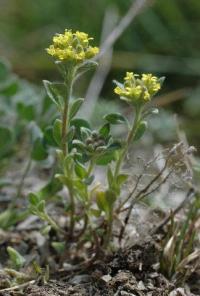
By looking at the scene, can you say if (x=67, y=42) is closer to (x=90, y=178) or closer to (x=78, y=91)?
(x=90, y=178)

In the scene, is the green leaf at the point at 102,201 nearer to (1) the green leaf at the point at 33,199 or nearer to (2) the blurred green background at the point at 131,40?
(1) the green leaf at the point at 33,199

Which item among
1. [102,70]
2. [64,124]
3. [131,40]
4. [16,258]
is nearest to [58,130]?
[64,124]

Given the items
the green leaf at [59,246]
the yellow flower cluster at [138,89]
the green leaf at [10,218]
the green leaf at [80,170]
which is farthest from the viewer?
the green leaf at [10,218]

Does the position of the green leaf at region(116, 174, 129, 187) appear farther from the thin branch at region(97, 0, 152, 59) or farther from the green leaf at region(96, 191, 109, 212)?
the thin branch at region(97, 0, 152, 59)

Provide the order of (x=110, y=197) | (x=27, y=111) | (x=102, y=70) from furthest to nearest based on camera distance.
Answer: (x=102, y=70) < (x=27, y=111) < (x=110, y=197)

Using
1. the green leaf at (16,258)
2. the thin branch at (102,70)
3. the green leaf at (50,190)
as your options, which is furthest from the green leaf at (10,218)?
the thin branch at (102,70)

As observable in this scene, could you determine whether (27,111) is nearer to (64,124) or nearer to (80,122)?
(80,122)

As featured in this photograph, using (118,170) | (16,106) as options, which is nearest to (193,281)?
(118,170)

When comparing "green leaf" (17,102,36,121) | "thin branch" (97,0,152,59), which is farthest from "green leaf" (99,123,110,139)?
"thin branch" (97,0,152,59)

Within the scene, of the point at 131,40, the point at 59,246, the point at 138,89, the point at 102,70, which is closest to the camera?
the point at 138,89
